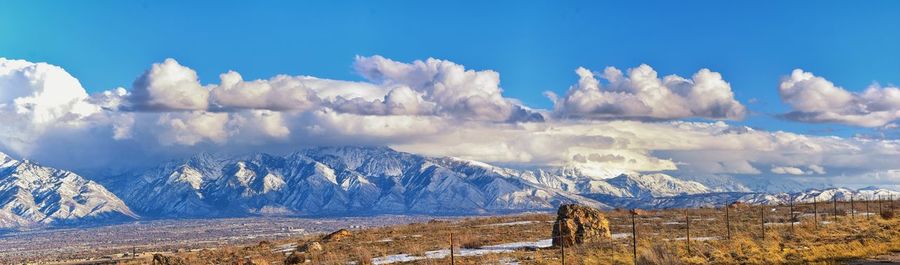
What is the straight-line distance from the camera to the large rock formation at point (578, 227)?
45594 millimetres

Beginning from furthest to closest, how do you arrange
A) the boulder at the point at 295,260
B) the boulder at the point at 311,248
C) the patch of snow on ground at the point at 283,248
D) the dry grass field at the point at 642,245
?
the patch of snow on ground at the point at 283,248 → the boulder at the point at 311,248 → the boulder at the point at 295,260 → the dry grass field at the point at 642,245

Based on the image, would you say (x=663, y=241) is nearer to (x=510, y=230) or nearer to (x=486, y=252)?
(x=486, y=252)

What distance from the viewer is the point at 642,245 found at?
41.1 m

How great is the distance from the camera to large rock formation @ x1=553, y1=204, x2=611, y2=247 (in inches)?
1795

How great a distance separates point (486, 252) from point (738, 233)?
15.6 metres

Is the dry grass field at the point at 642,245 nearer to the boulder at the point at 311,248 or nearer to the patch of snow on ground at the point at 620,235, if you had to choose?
the patch of snow on ground at the point at 620,235

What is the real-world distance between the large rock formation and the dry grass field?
118cm

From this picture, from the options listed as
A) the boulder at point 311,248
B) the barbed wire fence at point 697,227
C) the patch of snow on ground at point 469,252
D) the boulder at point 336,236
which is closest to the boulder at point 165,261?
the boulder at point 311,248

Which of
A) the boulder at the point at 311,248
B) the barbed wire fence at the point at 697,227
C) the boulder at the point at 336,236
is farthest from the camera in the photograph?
the boulder at the point at 336,236

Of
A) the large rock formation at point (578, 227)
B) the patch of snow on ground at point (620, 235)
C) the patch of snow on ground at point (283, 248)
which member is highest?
the large rock formation at point (578, 227)

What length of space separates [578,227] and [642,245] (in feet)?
19.0

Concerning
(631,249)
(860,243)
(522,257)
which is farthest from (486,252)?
(860,243)

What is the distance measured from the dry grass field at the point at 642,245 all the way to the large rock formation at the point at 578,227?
46.4 inches

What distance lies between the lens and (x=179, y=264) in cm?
4347
